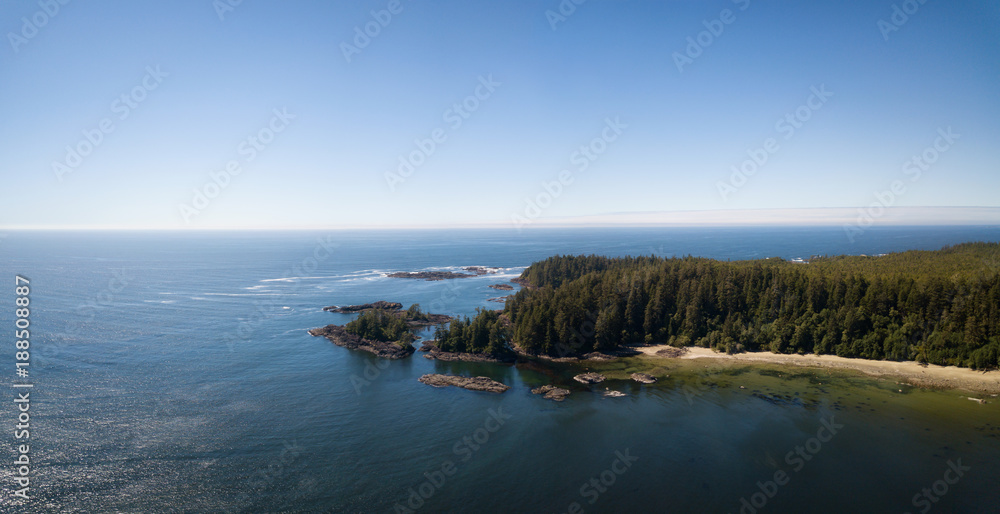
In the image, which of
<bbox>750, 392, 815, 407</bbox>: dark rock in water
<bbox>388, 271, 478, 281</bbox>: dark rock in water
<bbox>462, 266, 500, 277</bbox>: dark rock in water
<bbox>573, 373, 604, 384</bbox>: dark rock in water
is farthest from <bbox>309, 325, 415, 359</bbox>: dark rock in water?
<bbox>462, 266, 500, 277</bbox>: dark rock in water

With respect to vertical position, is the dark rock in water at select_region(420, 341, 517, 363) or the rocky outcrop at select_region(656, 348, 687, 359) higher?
the rocky outcrop at select_region(656, 348, 687, 359)

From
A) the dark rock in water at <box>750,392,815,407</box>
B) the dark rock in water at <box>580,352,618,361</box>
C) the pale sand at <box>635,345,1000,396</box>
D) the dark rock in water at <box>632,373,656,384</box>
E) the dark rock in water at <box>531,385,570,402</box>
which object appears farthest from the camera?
the dark rock in water at <box>580,352,618,361</box>

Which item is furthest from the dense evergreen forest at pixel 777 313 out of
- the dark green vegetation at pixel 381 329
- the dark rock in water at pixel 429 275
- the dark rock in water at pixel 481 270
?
the dark rock in water at pixel 481 270

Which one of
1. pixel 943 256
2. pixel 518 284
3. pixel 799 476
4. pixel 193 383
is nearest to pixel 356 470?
pixel 193 383

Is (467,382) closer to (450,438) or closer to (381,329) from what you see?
(450,438)

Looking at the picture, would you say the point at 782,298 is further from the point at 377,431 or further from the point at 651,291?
the point at 377,431

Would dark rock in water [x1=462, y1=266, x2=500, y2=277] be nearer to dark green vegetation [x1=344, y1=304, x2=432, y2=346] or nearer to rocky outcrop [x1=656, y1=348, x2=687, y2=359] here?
dark green vegetation [x1=344, y1=304, x2=432, y2=346]
